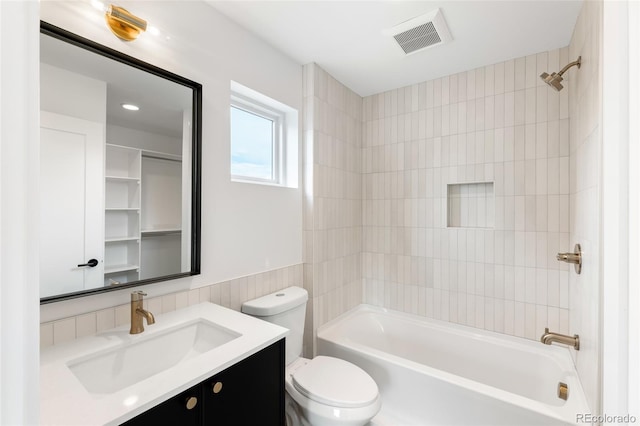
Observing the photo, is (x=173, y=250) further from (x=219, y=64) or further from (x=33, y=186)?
(x=33, y=186)

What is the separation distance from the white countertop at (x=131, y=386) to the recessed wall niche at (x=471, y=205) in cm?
181

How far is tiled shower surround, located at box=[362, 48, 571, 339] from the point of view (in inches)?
78.0

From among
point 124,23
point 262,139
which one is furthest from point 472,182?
point 124,23

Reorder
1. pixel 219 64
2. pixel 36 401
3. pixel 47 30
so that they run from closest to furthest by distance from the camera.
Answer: pixel 36 401, pixel 47 30, pixel 219 64

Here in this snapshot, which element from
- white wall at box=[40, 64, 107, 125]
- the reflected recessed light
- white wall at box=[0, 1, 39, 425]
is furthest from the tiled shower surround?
white wall at box=[0, 1, 39, 425]

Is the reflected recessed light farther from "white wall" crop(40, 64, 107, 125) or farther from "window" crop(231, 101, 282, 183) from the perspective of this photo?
"window" crop(231, 101, 282, 183)

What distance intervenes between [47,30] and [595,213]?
2191mm

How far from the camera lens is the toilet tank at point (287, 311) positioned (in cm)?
166

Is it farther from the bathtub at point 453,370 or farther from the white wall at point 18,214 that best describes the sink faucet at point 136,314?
the bathtub at point 453,370

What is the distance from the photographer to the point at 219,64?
161cm

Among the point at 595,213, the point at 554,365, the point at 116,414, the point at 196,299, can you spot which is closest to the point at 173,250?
the point at 196,299

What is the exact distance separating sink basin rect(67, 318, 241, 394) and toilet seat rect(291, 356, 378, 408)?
592mm
